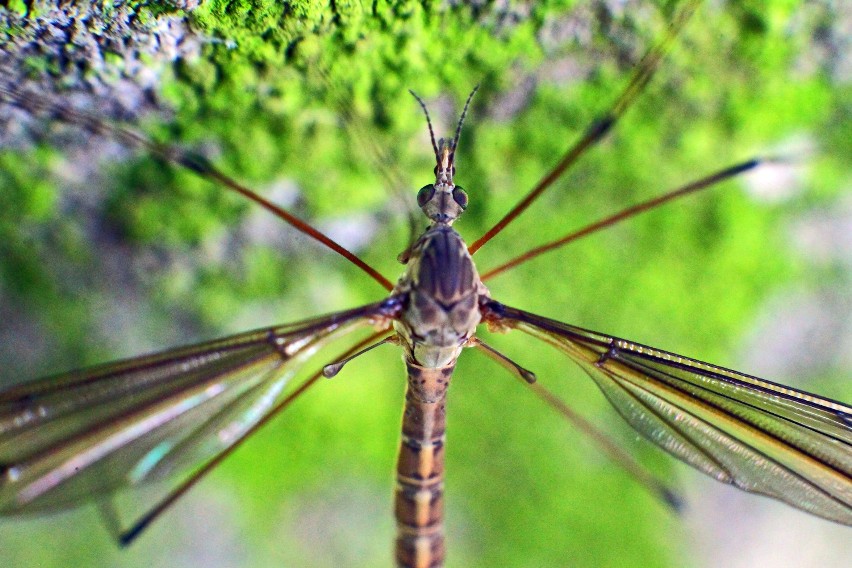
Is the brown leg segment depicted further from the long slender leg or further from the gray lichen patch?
the gray lichen patch

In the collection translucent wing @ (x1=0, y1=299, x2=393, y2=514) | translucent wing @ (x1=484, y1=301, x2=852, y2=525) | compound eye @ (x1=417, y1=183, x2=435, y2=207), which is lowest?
translucent wing @ (x1=0, y1=299, x2=393, y2=514)

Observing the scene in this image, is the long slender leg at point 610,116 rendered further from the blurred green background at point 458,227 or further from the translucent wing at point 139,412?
the translucent wing at point 139,412

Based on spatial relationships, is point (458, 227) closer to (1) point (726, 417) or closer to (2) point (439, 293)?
(2) point (439, 293)

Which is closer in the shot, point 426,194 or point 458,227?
point 426,194

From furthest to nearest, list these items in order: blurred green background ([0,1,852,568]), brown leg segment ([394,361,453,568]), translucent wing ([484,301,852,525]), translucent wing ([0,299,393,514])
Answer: brown leg segment ([394,361,453,568])
blurred green background ([0,1,852,568])
translucent wing ([484,301,852,525])
translucent wing ([0,299,393,514])

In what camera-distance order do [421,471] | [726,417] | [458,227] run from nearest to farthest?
[726,417] < [421,471] < [458,227]

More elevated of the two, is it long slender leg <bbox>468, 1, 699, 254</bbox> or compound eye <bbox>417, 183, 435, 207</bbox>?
long slender leg <bbox>468, 1, 699, 254</bbox>

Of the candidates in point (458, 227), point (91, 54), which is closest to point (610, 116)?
point (458, 227)

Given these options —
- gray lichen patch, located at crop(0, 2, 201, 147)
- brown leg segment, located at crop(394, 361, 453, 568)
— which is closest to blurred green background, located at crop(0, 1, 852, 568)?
gray lichen patch, located at crop(0, 2, 201, 147)
